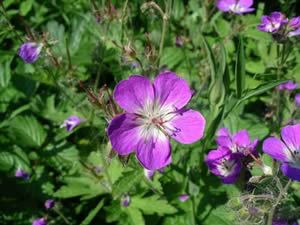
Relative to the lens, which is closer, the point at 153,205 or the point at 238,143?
the point at 238,143

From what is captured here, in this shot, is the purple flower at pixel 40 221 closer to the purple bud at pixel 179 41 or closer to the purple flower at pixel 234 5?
the purple bud at pixel 179 41

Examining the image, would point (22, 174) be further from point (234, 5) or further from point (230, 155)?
point (234, 5)

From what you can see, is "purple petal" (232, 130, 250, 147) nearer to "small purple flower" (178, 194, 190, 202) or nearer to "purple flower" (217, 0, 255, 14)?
"small purple flower" (178, 194, 190, 202)

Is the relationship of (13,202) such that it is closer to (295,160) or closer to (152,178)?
(152,178)

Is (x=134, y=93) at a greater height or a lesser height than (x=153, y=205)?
greater

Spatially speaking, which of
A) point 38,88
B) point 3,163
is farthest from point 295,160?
point 38,88

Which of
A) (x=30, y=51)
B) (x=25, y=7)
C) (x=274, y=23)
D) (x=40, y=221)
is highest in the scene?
(x=274, y=23)

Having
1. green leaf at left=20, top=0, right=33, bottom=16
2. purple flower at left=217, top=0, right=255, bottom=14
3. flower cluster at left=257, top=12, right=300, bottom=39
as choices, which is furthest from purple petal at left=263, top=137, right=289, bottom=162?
green leaf at left=20, top=0, right=33, bottom=16

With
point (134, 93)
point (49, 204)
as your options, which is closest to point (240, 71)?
point (134, 93)
